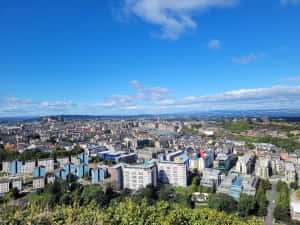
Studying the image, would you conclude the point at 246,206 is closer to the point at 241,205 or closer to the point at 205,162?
the point at 241,205

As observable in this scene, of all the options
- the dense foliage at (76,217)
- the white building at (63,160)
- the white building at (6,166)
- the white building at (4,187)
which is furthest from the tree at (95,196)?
the white building at (6,166)

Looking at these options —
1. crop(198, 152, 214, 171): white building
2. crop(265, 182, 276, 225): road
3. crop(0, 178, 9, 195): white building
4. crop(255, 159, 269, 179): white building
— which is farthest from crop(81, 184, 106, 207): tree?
crop(255, 159, 269, 179): white building

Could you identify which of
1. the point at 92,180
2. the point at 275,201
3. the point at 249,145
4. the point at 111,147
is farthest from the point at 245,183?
the point at 111,147

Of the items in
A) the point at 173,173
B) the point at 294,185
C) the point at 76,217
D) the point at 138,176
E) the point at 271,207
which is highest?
the point at 76,217

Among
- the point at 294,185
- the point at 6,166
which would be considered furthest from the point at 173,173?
the point at 6,166

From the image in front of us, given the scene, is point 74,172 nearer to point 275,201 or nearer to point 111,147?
point 111,147

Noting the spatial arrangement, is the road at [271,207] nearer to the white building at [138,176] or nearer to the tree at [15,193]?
the white building at [138,176]
